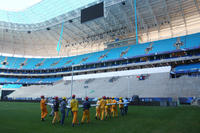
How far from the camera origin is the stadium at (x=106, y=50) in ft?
99.5

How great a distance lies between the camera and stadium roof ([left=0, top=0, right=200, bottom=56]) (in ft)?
127

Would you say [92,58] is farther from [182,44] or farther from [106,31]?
[182,44]

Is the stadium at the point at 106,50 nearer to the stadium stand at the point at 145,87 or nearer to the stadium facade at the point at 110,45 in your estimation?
the stadium stand at the point at 145,87

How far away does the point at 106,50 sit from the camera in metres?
53.5

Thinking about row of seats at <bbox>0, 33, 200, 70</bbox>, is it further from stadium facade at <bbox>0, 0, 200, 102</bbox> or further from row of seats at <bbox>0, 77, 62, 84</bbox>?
row of seats at <bbox>0, 77, 62, 84</bbox>

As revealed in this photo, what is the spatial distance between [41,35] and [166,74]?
1784 inches

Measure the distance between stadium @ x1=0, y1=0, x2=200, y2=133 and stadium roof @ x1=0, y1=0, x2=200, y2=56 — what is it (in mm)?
232

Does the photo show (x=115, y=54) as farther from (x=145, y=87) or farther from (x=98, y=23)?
(x=145, y=87)

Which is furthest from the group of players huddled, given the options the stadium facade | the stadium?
the stadium facade

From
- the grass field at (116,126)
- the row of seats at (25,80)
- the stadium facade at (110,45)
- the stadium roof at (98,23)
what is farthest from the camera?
the row of seats at (25,80)

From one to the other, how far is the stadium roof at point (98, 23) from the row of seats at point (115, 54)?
507cm

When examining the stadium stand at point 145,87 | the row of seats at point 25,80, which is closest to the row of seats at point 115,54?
the row of seats at point 25,80

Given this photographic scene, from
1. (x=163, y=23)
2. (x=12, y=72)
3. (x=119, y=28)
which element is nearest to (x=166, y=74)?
(x=163, y=23)

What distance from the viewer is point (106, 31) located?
163 feet
